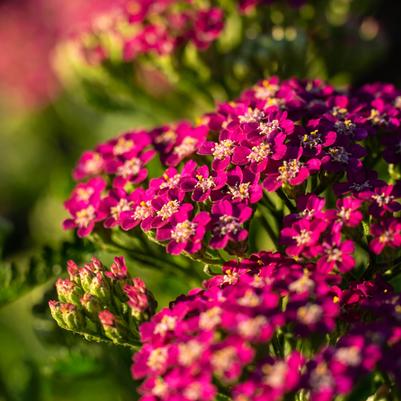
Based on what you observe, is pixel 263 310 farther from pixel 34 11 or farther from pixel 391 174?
pixel 34 11

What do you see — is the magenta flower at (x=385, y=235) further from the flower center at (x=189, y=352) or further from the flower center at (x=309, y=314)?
the flower center at (x=189, y=352)

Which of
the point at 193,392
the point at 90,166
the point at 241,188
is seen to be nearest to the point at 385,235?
the point at 241,188

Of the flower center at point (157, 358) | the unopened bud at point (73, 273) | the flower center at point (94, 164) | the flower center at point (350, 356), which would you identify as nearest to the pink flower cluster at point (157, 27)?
the flower center at point (94, 164)

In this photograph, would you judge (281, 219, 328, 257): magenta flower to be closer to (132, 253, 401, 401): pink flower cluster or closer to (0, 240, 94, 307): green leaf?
(132, 253, 401, 401): pink flower cluster

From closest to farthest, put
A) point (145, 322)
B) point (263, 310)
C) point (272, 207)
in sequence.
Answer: point (263, 310), point (145, 322), point (272, 207)

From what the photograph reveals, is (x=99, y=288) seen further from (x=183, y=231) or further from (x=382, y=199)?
(x=382, y=199)

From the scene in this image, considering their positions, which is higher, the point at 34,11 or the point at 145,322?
the point at 34,11

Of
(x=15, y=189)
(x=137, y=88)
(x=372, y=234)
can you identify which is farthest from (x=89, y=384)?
(x=15, y=189)

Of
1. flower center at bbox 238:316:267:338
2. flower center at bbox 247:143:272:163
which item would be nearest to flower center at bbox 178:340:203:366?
flower center at bbox 238:316:267:338

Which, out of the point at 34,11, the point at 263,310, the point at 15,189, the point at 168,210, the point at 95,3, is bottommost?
the point at 263,310
